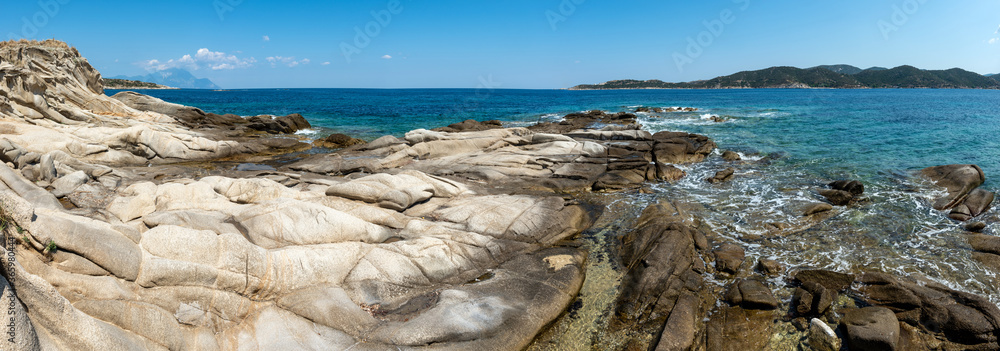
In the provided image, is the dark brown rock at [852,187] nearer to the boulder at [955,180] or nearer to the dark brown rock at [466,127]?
the boulder at [955,180]

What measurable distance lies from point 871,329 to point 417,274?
10.8 meters

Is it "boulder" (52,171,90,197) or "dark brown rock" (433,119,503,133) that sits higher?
"boulder" (52,171,90,197)

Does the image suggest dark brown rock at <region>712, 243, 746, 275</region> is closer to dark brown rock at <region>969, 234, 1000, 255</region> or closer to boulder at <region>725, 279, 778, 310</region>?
boulder at <region>725, 279, 778, 310</region>

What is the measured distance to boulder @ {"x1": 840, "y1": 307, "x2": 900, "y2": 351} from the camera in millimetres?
9141

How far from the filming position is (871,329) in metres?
9.38

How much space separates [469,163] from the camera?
1028 inches

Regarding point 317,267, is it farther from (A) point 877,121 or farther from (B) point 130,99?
(A) point 877,121

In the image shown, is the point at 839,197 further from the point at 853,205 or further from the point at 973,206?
the point at 973,206

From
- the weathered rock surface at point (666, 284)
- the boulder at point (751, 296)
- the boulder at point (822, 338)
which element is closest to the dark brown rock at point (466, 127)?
the weathered rock surface at point (666, 284)

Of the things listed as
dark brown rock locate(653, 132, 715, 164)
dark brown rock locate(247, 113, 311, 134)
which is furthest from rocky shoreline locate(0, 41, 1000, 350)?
dark brown rock locate(247, 113, 311, 134)

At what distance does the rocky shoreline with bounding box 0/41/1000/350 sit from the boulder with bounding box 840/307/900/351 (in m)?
0.05

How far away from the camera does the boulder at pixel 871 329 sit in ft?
30.0

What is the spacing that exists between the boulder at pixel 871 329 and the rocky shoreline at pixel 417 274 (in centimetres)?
5

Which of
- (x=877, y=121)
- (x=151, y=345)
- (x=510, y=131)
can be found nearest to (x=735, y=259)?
(x=151, y=345)
